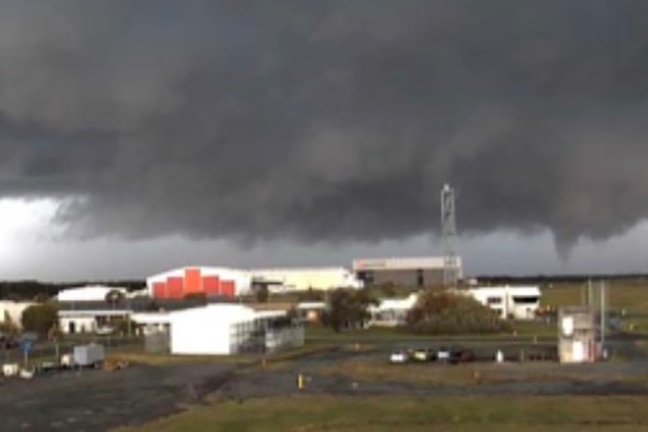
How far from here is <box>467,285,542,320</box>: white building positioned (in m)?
169

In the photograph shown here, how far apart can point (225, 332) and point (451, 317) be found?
41047 millimetres

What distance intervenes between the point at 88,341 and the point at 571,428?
99.4 m

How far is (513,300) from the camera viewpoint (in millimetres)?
171125

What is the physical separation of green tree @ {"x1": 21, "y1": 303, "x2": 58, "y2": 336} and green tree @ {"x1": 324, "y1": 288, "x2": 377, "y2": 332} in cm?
4291

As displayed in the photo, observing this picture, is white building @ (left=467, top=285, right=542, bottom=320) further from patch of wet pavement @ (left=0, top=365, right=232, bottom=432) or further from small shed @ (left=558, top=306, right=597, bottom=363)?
patch of wet pavement @ (left=0, top=365, right=232, bottom=432)

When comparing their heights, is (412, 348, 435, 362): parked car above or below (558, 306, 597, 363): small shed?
below

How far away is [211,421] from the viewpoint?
49031mm

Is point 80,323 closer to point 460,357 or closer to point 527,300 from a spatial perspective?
point 527,300

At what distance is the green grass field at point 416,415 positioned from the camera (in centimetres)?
4547

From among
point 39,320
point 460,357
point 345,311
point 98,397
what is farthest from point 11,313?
point 98,397

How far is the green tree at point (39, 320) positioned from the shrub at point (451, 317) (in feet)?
181

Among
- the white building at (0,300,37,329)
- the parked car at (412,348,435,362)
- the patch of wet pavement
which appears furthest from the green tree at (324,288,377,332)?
the patch of wet pavement

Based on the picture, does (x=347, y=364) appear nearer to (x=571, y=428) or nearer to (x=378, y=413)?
(x=378, y=413)

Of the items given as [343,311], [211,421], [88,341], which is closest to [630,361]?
[211,421]
